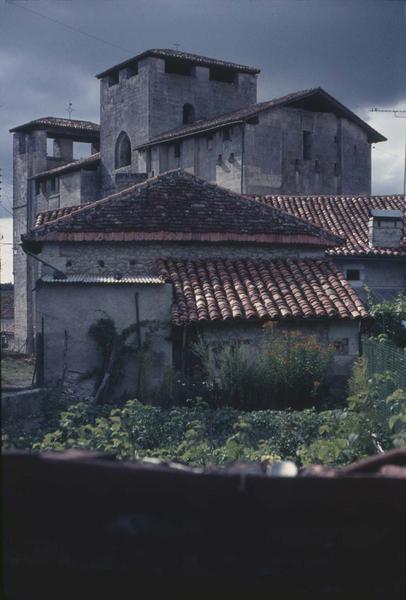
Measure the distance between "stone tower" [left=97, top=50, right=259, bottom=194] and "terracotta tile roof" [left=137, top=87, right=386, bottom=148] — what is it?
81.7 inches

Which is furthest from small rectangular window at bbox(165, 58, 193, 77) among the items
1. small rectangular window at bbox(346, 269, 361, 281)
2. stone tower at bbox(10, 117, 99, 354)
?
small rectangular window at bbox(346, 269, 361, 281)

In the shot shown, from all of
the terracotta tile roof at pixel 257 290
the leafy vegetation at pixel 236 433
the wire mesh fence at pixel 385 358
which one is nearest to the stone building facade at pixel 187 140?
→ the terracotta tile roof at pixel 257 290

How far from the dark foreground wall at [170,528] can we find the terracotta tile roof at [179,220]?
15.8m

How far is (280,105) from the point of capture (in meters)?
35.1

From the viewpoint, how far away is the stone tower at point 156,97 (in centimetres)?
4050

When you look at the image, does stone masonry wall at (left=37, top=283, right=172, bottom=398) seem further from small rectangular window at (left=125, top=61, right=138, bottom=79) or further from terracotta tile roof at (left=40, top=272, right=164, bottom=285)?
small rectangular window at (left=125, top=61, right=138, bottom=79)

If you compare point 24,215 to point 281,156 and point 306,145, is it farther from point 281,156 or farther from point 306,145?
point 306,145

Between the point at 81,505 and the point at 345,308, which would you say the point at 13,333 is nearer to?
the point at 345,308

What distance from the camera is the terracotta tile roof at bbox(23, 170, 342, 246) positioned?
59.9ft

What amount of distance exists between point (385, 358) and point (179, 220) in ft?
23.4

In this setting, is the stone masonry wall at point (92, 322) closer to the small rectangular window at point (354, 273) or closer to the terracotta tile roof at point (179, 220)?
the terracotta tile roof at point (179, 220)

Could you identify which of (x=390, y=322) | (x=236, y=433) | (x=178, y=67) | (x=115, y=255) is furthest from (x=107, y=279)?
(x=178, y=67)

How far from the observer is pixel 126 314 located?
17266mm

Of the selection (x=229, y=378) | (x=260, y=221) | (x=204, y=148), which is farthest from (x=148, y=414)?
(x=204, y=148)
